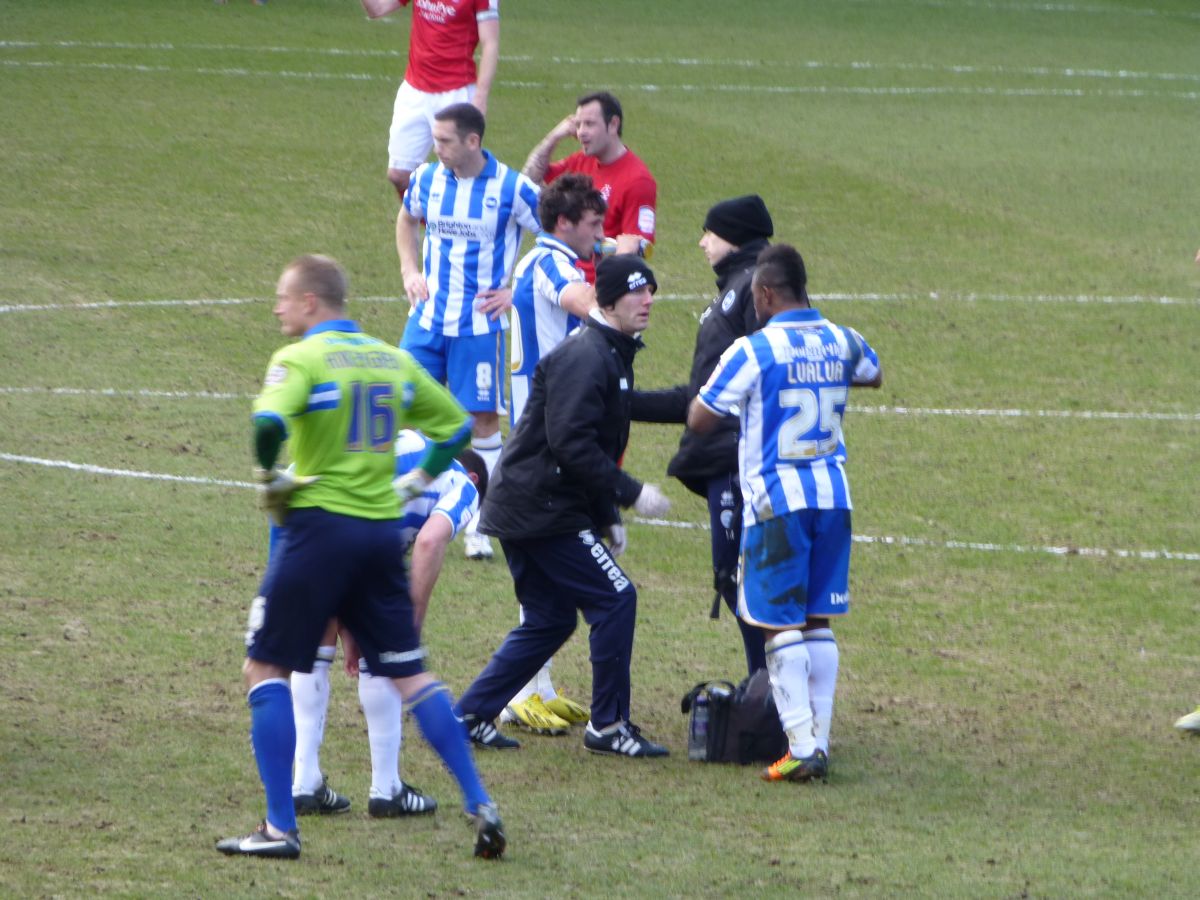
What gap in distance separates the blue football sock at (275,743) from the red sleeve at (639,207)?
4.90 meters

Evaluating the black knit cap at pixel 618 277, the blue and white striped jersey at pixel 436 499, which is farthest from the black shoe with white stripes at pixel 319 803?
the black knit cap at pixel 618 277

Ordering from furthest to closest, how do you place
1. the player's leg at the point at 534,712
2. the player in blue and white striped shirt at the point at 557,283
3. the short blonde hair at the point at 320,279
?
the player in blue and white striped shirt at the point at 557,283 < the player's leg at the point at 534,712 < the short blonde hair at the point at 320,279

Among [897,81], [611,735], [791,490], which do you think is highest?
[897,81]

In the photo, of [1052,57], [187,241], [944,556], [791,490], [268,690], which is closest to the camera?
[268,690]

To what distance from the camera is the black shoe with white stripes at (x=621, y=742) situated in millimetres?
7766

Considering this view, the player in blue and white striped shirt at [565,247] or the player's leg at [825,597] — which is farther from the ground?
the player in blue and white striped shirt at [565,247]

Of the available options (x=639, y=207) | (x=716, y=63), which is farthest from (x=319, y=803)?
(x=716, y=63)

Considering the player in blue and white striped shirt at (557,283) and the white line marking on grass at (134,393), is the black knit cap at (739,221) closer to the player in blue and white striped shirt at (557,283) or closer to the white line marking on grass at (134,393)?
the player in blue and white striped shirt at (557,283)

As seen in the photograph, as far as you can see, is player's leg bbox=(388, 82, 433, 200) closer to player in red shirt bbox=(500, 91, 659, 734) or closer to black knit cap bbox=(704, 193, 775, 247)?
player in red shirt bbox=(500, 91, 659, 734)

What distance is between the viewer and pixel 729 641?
30.5 ft

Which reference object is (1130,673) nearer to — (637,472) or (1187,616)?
(1187,616)

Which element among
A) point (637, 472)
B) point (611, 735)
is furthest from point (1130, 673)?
point (637, 472)

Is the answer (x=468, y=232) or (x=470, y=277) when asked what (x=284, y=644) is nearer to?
(x=470, y=277)

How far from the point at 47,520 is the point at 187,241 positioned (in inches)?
323
